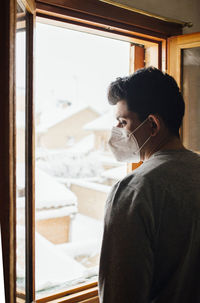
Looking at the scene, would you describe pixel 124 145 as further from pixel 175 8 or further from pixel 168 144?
pixel 175 8

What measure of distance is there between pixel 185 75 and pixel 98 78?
1088 centimetres

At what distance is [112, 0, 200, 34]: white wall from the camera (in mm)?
1771

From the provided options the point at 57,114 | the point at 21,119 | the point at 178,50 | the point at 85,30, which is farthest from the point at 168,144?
the point at 57,114

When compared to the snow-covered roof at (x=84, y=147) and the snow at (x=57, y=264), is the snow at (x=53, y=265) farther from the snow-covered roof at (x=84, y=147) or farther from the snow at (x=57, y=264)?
the snow-covered roof at (x=84, y=147)

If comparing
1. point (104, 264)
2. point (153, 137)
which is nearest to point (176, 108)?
point (153, 137)

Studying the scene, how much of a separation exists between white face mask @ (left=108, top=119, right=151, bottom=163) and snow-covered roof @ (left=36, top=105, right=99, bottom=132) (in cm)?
1407

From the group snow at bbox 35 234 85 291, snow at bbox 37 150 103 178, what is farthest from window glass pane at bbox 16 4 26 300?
snow at bbox 37 150 103 178

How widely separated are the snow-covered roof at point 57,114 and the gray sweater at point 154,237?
14.5 meters

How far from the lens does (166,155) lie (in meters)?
0.90

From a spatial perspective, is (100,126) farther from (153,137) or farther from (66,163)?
(153,137)

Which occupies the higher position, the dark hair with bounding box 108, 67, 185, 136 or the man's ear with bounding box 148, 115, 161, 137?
the dark hair with bounding box 108, 67, 185, 136

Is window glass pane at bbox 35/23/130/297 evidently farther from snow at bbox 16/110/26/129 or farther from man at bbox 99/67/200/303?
man at bbox 99/67/200/303

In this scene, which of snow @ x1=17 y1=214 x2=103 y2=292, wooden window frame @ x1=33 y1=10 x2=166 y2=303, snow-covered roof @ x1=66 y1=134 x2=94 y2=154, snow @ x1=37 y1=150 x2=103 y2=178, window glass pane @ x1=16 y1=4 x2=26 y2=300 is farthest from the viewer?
snow-covered roof @ x1=66 y1=134 x2=94 y2=154

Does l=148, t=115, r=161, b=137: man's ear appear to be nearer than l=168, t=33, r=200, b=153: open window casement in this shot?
Yes
